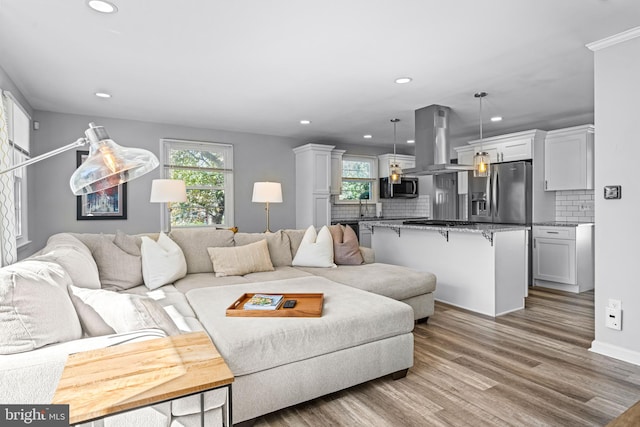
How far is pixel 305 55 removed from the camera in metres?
3.06

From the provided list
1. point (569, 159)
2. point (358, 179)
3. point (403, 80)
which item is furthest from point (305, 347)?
point (358, 179)

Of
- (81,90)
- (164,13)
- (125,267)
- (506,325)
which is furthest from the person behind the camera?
(81,90)

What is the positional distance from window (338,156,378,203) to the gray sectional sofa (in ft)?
13.7

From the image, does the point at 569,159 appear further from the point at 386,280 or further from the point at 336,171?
the point at 386,280

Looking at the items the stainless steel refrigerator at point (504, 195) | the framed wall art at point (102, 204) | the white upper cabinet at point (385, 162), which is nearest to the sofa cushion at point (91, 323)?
the framed wall art at point (102, 204)

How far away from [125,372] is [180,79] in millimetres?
3118

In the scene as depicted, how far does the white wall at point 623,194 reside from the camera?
104 inches

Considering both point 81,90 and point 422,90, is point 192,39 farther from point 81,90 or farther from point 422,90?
point 422,90

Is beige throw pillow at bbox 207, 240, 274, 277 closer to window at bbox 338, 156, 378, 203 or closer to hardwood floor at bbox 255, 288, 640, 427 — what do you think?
hardwood floor at bbox 255, 288, 640, 427

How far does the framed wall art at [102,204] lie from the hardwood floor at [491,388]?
4.23 metres

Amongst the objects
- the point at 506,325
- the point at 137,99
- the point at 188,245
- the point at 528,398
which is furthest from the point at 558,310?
the point at 137,99

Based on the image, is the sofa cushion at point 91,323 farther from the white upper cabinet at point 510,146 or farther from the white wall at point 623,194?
the white upper cabinet at point 510,146

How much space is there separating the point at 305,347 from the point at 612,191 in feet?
8.37

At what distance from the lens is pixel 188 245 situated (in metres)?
3.63
